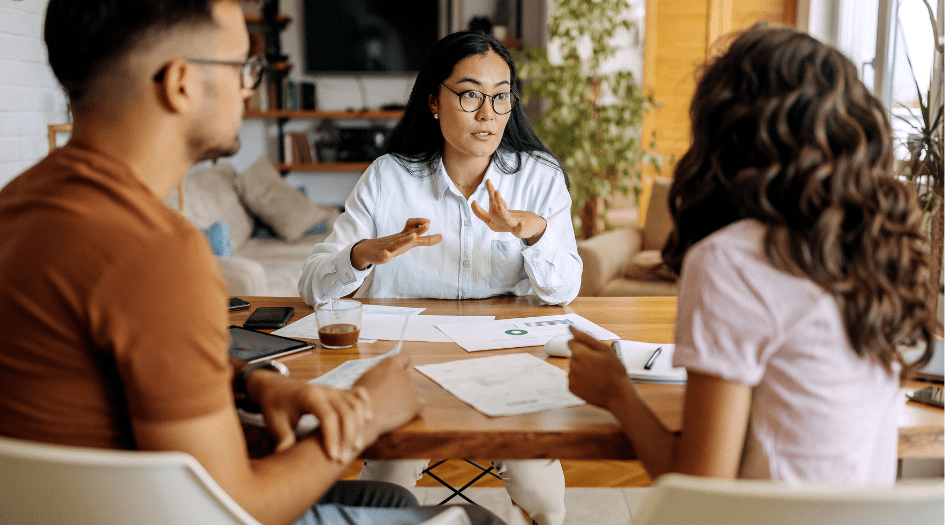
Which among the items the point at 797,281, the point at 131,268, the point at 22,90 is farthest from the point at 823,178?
the point at 22,90

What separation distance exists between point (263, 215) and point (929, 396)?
3.99 m

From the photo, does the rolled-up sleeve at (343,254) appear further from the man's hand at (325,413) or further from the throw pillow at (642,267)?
the throw pillow at (642,267)

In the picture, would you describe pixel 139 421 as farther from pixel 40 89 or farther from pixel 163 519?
pixel 40 89

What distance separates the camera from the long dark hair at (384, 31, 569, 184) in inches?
75.0

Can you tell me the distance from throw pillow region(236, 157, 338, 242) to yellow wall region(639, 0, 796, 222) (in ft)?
7.48

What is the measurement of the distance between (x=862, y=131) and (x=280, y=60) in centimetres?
478

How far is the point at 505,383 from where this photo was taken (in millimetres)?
1110

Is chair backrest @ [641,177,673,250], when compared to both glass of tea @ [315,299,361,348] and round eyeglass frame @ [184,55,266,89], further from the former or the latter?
round eyeglass frame @ [184,55,266,89]

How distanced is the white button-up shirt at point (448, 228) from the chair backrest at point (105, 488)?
109cm

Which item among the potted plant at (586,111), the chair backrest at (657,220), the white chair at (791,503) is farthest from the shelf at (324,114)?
the white chair at (791,503)

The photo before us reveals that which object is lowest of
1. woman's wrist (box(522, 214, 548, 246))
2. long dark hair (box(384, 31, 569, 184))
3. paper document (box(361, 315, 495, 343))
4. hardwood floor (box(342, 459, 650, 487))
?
hardwood floor (box(342, 459, 650, 487))

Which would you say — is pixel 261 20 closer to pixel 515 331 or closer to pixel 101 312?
pixel 515 331

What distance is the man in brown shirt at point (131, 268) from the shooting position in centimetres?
68

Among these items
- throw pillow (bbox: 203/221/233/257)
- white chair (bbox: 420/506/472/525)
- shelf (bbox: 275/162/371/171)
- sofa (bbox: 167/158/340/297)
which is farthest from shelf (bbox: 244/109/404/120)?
white chair (bbox: 420/506/472/525)
